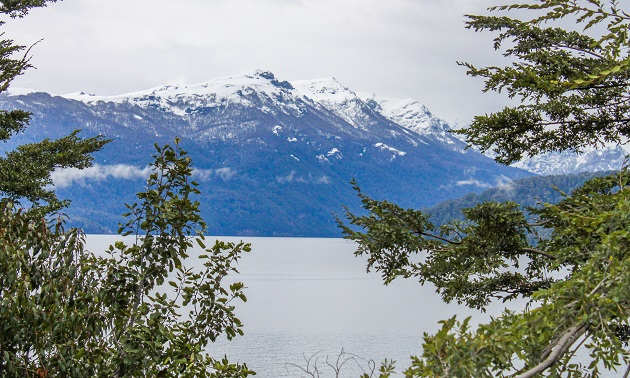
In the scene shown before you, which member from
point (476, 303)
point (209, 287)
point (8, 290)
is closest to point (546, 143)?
point (476, 303)

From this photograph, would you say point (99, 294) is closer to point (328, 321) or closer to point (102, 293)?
point (102, 293)

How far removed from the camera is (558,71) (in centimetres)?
1002

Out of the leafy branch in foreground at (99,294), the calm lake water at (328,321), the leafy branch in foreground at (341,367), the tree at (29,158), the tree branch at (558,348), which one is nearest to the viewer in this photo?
the tree branch at (558,348)

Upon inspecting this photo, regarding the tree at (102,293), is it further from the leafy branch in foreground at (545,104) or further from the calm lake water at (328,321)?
the calm lake water at (328,321)

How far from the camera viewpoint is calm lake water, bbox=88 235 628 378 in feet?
136

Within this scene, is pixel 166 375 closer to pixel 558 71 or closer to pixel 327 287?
pixel 558 71

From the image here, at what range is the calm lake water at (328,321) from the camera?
41.4m

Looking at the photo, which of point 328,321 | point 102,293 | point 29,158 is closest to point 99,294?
point 102,293

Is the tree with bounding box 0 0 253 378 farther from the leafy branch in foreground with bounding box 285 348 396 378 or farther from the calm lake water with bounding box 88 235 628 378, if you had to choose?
the calm lake water with bounding box 88 235 628 378

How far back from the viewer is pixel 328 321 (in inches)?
2371

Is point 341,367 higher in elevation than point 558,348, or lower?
lower

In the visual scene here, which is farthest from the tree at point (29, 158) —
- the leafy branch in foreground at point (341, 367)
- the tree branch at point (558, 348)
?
the tree branch at point (558, 348)

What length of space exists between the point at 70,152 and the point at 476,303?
44.5 ft

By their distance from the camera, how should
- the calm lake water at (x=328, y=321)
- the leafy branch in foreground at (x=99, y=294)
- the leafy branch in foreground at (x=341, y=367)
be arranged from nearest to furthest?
the leafy branch in foreground at (x=99, y=294), the leafy branch in foreground at (x=341, y=367), the calm lake water at (x=328, y=321)
